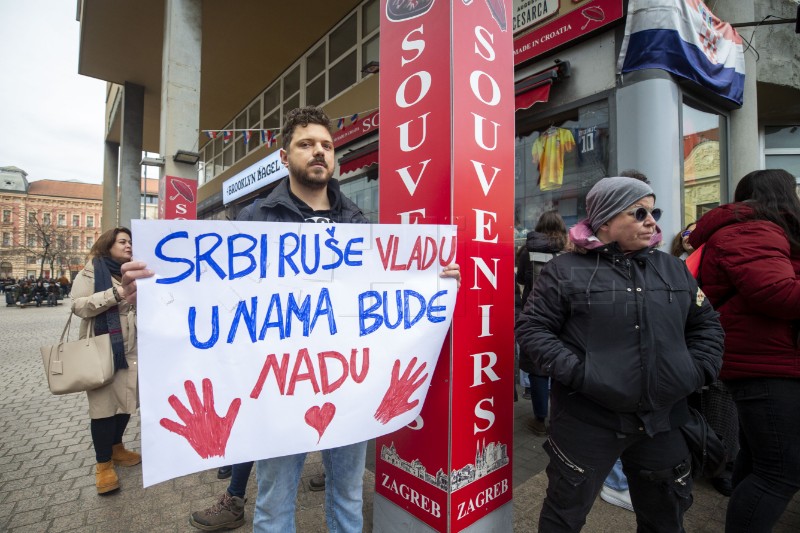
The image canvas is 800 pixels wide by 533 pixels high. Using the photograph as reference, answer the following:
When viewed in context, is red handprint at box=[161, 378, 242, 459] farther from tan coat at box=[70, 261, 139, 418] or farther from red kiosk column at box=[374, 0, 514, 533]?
tan coat at box=[70, 261, 139, 418]

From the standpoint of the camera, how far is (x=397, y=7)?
84.3 inches

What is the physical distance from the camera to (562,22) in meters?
4.80

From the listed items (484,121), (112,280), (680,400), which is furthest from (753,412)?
(112,280)

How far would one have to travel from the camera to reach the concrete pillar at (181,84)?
7914mm

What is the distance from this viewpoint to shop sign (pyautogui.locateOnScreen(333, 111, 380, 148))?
7.79 meters

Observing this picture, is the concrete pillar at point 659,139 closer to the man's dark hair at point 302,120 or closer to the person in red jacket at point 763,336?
the person in red jacket at point 763,336

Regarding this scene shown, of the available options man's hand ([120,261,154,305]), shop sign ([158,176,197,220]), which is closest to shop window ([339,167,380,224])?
shop sign ([158,176,197,220])

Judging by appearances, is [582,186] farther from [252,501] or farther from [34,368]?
[34,368]

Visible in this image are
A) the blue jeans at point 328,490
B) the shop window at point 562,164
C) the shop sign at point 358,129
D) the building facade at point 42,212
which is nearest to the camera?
the blue jeans at point 328,490

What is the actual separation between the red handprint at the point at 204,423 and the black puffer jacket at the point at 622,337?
3.80ft

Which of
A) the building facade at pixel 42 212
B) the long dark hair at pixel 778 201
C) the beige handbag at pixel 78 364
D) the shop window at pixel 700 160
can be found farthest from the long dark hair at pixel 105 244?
the building facade at pixel 42 212

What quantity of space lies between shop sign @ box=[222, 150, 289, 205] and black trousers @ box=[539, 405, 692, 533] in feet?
21.2

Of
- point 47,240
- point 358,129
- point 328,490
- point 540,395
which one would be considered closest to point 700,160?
point 540,395

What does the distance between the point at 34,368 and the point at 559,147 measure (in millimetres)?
8469
